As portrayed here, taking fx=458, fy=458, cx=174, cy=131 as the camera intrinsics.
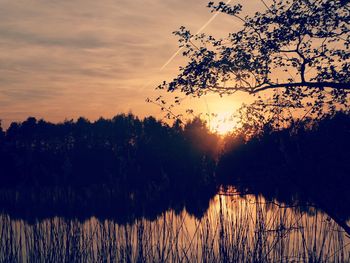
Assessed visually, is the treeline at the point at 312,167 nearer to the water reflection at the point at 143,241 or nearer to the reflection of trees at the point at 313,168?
the reflection of trees at the point at 313,168

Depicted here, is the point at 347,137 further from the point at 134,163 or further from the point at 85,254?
the point at 85,254

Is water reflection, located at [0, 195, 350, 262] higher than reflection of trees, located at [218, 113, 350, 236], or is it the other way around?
reflection of trees, located at [218, 113, 350, 236]

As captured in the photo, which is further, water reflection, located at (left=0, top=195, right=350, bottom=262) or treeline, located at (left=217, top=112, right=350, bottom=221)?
treeline, located at (left=217, top=112, right=350, bottom=221)

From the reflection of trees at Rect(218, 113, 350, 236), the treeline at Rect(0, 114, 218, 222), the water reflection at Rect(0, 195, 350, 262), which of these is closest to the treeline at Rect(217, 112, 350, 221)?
the reflection of trees at Rect(218, 113, 350, 236)

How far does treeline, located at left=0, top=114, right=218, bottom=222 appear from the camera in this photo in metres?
8.09

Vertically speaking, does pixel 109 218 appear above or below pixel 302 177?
below

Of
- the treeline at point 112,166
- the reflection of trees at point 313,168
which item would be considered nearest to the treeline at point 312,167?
the reflection of trees at point 313,168

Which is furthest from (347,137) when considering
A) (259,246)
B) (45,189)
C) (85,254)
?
(45,189)

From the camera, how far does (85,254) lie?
7.09 m

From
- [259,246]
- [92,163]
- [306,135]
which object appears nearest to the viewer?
[259,246]

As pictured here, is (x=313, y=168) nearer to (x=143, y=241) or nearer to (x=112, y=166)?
(x=143, y=241)

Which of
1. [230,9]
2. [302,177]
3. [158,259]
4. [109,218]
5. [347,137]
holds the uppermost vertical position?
[230,9]

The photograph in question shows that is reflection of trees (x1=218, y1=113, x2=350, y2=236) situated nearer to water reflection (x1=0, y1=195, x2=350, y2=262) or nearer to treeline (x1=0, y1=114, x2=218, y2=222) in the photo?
treeline (x1=0, y1=114, x2=218, y2=222)

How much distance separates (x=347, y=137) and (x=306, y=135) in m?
0.71
